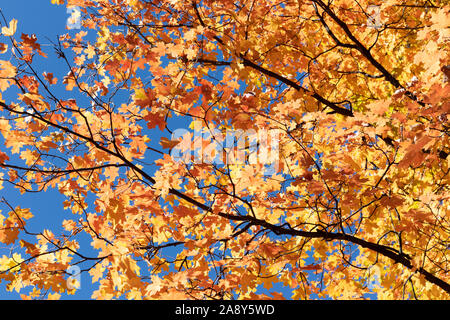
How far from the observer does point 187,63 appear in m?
3.67

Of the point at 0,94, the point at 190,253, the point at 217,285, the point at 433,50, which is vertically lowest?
the point at 217,285

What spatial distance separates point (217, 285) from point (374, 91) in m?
3.88

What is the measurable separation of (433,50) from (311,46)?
2.67 meters

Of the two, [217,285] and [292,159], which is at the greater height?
[292,159]

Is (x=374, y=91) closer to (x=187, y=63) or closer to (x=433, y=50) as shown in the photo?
(x=433, y=50)

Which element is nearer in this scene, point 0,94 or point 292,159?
point 0,94

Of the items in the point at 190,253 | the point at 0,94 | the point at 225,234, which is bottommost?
the point at 190,253

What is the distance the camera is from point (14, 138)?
362 cm

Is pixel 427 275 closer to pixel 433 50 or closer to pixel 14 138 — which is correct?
pixel 433 50

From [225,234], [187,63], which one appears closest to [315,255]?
[225,234]

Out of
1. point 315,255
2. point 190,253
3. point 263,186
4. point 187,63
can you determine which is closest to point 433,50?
point 263,186

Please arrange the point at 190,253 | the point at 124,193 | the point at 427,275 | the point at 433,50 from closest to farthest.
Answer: the point at 433,50 < the point at 190,253 < the point at 427,275 < the point at 124,193

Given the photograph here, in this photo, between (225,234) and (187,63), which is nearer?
(225,234)

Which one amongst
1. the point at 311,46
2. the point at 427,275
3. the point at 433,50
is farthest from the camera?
the point at 311,46
